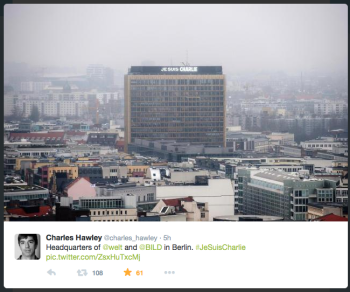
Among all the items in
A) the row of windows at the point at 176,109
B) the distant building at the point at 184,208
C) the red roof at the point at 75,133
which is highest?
the row of windows at the point at 176,109

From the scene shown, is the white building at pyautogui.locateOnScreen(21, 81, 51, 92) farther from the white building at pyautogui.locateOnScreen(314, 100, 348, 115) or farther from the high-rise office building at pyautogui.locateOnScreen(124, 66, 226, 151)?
the white building at pyautogui.locateOnScreen(314, 100, 348, 115)

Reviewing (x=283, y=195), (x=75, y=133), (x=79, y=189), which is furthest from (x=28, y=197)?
(x=75, y=133)

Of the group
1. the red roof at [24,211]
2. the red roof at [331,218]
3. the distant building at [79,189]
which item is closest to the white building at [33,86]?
the distant building at [79,189]

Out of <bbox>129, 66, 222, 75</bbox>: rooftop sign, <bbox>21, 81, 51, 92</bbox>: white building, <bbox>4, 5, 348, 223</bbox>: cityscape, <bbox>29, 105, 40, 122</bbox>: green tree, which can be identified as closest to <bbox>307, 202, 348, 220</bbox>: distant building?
<bbox>4, 5, 348, 223</bbox>: cityscape

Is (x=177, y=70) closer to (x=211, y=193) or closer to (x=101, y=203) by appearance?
(x=211, y=193)

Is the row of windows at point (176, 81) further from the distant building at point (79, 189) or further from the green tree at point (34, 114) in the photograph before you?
the distant building at point (79, 189)

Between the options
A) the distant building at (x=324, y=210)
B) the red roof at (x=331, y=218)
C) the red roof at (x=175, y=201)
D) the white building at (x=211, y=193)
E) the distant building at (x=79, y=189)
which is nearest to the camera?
the red roof at (x=331, y=218)
